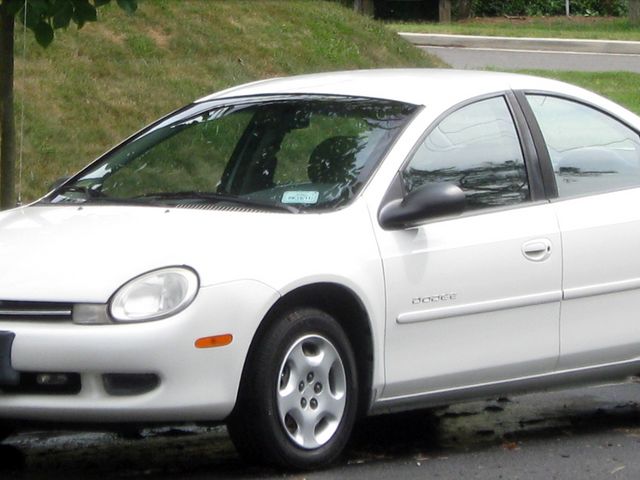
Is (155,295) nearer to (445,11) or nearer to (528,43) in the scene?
(528,43)

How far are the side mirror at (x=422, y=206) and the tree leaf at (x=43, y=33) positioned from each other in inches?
108

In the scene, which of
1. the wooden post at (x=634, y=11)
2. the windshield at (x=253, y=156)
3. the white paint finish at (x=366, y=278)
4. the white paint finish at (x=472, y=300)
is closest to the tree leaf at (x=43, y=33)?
the windshield at (x=253, y=156)

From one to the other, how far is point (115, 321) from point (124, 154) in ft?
5.84

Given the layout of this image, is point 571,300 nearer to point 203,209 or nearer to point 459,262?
point 459,262

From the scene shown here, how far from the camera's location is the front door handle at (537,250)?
650 centimetres

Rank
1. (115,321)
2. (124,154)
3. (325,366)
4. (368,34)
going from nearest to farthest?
1. (115,321)
2. (325,366)
3. (124,154)
4. (368,34)

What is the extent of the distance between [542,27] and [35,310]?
2808cm

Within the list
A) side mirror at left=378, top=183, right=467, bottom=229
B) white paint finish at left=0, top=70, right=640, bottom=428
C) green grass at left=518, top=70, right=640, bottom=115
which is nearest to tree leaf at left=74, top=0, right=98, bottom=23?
white paint finish at left=0, top=70, right=640, bottom=428

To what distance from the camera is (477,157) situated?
263 inches

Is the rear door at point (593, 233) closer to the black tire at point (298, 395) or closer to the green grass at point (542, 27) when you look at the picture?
the black tire at point (298, 395)

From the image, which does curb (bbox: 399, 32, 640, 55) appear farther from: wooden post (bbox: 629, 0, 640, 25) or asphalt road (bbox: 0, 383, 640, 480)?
asphalt road (bbox: 0, 383, 640, 480)

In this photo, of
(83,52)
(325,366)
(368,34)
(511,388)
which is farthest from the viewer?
(368,34)

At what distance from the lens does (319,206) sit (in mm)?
6188

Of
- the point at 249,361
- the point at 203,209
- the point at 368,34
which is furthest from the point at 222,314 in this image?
the point at 368,34
